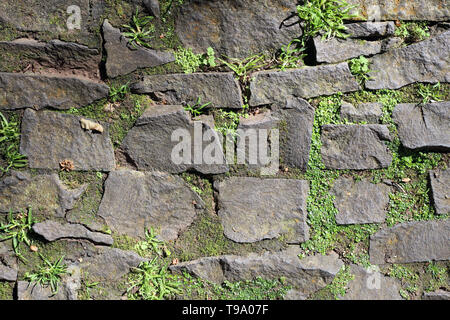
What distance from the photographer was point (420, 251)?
2334mm

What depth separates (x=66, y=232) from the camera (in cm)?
221

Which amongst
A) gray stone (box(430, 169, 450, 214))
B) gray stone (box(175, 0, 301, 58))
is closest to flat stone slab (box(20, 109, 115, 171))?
gray stone (box(175, 0, 301, 58))

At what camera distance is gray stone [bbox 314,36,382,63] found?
2.27m

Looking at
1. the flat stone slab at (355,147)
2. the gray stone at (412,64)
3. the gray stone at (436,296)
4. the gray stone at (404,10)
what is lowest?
the gray stone at (436,296)

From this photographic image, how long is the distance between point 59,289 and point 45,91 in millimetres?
1028

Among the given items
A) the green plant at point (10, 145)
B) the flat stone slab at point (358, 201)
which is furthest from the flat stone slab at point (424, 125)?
Answer: the green plant at point (10, 145)

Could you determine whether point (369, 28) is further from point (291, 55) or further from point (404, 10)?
point (291, 55)

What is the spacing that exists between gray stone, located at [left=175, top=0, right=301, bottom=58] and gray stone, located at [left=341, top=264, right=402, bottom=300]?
132 centimetres

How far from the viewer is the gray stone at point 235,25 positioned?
7.40ft

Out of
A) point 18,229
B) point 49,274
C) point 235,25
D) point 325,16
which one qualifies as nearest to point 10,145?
point 18,229

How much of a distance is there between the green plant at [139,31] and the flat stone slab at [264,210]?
2.94 feet

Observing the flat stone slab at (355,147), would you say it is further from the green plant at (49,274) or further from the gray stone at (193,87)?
the green plant at (49,274)

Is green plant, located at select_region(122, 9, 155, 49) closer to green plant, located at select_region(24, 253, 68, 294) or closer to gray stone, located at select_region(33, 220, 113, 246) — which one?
gray stone, located at select_region(33, 220, 113, 246)

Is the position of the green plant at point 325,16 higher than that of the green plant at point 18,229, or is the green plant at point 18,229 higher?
the green plant at point 325,16
